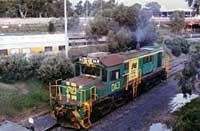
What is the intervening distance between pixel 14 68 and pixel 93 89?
16.4 feet

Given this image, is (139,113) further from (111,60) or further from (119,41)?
(119,41)

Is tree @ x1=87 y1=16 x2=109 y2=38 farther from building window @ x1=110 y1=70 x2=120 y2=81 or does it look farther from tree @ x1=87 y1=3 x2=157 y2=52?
building window @ x1=110 y1=70 x2=120 y2=81

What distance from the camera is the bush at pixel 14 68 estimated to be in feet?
54.5

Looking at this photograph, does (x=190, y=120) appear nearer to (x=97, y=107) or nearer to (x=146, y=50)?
(x=97, y=107)

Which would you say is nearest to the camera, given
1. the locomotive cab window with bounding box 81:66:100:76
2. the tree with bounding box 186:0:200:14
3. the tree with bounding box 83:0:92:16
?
the tree with bounding box 186:0:200:14

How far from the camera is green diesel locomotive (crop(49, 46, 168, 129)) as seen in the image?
14.1 m

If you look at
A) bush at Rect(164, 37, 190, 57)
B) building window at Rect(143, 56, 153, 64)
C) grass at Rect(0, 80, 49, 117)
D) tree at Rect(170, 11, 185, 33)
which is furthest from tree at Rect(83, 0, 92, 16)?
grass at Rect(0, 80, 49, 117)

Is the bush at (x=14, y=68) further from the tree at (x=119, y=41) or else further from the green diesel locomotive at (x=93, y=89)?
the tree at (x=119, y=41)

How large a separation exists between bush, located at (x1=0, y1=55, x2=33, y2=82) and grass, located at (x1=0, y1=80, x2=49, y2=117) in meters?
0.64

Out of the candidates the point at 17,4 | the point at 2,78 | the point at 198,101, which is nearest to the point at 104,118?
the point at 198,101

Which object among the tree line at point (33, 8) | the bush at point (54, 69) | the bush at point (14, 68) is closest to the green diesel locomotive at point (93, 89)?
the bush at point (54, 69)

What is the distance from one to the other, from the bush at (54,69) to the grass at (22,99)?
26.7 inches

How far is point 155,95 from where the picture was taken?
19359mm

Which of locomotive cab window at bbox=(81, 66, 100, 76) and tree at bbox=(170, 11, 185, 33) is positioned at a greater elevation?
tree at bbox=(170, 11, 185, 33)
